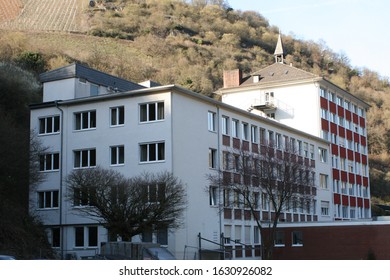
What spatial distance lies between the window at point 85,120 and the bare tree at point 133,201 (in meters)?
7.63

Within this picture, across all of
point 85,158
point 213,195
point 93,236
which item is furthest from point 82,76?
point 213,195

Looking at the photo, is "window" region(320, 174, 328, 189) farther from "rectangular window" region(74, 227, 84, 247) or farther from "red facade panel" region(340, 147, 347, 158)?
"rectangular window" region(74, 227, 84, 247)

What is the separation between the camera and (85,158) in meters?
41.1

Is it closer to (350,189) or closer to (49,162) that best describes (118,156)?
(49,162)

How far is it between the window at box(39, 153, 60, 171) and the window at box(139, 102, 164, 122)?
7459mm

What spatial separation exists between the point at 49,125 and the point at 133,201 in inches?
537

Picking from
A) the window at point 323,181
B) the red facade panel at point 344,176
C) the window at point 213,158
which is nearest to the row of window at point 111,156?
the window at point 213,158

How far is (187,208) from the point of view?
36.9 m

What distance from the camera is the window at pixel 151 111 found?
38.2 meters

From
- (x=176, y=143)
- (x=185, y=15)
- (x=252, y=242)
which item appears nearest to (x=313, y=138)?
(x=252, y=242)

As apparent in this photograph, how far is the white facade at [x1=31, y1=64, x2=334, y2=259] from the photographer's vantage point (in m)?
37.6

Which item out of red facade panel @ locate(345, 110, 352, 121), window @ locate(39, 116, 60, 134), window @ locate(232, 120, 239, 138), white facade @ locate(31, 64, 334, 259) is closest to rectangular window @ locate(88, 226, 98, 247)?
white facade @ locate(31, 64, 334, 259)

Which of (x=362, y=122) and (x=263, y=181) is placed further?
(x=362, y=122)

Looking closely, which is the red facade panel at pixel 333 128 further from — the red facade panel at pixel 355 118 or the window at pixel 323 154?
the red facade panel at pixel 355 118
